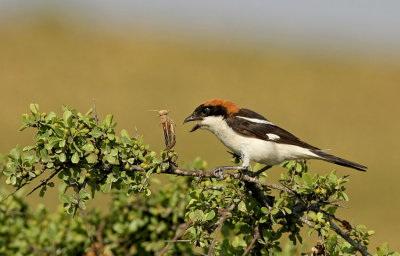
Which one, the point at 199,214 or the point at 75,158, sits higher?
the point at 75,158

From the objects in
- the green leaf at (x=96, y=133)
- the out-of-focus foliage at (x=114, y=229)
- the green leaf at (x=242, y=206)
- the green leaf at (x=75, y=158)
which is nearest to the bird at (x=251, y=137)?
the out-of-focus foliage at (x=114, y=229)

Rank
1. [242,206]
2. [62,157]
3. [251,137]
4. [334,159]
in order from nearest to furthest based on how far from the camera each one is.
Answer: [62,157]
[242,206]
[334,159]
[251,137]

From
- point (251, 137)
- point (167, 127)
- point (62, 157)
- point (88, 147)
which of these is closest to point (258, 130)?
point (251, 137)

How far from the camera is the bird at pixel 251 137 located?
524cm

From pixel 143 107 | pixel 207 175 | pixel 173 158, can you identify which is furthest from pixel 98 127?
pixel 143 107

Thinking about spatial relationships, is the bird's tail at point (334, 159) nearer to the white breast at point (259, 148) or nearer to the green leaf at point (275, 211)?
the white breast at point (259, 148)

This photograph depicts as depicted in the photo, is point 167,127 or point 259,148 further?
point 259,148

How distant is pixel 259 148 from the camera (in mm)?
5316

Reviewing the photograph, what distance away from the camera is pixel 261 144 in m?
5.36

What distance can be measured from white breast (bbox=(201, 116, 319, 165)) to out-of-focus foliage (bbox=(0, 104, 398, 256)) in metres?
0.47

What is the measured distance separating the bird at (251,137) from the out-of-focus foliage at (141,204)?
471 mm

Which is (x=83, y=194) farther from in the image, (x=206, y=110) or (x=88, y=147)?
(x=206, y=110)

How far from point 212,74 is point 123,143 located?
22.5 metres

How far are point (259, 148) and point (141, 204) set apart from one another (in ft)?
4.01
